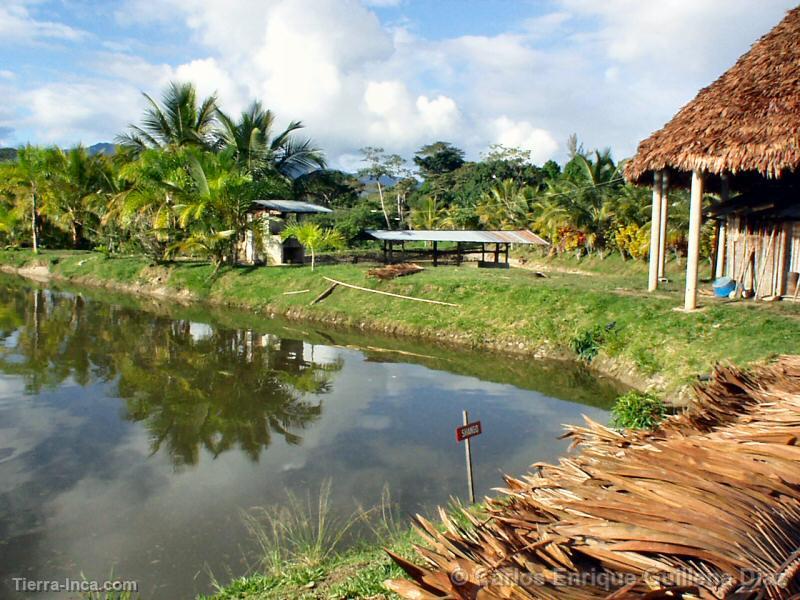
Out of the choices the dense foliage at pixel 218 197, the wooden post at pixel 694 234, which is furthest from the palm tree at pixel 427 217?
the wooden post at pixel 694 234

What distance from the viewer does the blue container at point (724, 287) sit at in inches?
508

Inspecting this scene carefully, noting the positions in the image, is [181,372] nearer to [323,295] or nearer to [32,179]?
[323,295]

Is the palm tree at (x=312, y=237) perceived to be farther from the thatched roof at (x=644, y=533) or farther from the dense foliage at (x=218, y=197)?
the thatched roof at (x=644, y=533)

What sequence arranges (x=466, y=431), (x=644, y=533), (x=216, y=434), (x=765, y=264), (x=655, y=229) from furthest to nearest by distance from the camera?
(x=655, y=229)
(x=765, y=264)
(x=216, y=434)
(x=466, y=431)
(x=644, y=533)

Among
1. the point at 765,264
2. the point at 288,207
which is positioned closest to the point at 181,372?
the point at 765,264

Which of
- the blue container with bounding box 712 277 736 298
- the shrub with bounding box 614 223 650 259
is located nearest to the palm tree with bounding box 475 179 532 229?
the shrub with bounding box 614 223 650 259

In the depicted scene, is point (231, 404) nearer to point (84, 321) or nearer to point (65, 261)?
point (84, 321)

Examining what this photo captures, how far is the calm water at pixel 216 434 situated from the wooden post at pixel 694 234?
91.9 inches

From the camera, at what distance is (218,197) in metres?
21.1

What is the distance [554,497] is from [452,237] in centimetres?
2031

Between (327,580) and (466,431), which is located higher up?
(466,431)

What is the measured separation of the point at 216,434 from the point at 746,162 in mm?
8846

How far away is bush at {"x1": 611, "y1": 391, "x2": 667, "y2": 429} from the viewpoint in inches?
279

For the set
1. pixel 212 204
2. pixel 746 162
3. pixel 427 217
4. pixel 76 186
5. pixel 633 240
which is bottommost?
pixel 633 240
